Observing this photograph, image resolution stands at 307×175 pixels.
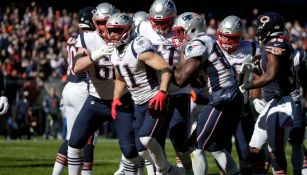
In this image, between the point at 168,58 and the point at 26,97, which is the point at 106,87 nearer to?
the point at 168,58

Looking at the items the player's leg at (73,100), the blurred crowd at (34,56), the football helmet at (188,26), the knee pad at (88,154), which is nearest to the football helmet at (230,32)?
the football helmet at (188,26)

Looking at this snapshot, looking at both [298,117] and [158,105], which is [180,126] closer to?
[158,105]

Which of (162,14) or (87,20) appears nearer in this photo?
(162,14)

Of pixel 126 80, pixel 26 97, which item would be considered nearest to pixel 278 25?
pixel 126 80

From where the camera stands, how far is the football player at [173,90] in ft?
29.5

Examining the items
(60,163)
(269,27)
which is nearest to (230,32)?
(269,27)

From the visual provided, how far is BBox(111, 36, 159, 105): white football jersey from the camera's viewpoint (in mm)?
8219

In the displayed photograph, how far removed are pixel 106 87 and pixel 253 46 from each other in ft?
5.87

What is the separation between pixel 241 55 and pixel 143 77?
4.78ft

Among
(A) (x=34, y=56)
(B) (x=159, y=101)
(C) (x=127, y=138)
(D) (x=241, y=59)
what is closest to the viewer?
(B) (x=159, y=101)

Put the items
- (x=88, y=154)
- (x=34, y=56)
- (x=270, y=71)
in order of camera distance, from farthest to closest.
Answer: (x=34, y=56), (x=88, y=154), (x=270, y=71)

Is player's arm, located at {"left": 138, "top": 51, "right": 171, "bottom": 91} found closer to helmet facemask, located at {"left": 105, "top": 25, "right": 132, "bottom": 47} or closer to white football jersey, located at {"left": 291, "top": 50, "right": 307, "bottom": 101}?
helmet facemask, located at {"left": 105, "top": 25, "right": 132, "bottom": 47}

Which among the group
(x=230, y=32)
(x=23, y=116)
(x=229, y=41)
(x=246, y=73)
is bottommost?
(x=23, y=116)

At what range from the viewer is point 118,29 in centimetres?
834
